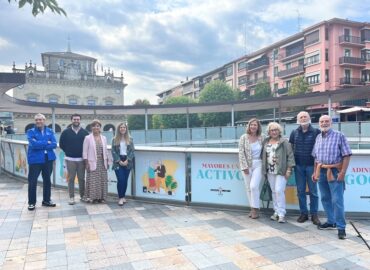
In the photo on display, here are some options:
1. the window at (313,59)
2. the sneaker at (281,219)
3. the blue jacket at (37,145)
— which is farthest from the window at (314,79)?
the blue jacket at (37,145)

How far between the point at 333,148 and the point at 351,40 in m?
48.1

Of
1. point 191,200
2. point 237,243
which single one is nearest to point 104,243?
point 237,243

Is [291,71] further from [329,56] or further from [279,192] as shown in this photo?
[279,192]

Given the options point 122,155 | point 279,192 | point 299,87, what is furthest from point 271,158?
point 299,87

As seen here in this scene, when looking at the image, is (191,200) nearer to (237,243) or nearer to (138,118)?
(237,243)

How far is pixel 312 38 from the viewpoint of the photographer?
47219 mm

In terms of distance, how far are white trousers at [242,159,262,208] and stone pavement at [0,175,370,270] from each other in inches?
12.7

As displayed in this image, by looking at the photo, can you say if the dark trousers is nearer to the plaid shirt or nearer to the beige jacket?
the beige jacket

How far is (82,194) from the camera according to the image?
7137 mm

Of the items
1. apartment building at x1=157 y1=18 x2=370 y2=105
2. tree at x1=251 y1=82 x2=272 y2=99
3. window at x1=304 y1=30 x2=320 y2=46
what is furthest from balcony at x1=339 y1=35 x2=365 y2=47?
tree at x1=251 y1=82 x2=272 y2=99

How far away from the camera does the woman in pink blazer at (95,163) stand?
6.71 metres

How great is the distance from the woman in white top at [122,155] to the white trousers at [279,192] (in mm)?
2889

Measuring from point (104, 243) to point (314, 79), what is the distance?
48.0 m

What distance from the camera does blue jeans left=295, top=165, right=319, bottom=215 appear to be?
5.27 m
